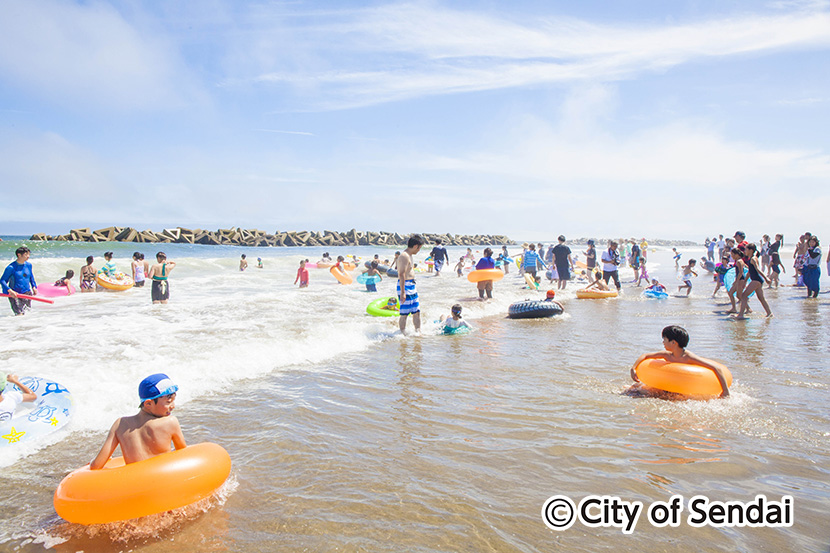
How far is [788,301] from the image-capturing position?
13523mm

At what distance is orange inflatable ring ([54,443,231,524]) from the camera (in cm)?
294

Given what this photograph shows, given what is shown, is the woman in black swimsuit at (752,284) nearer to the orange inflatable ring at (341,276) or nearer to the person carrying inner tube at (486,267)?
the person carrying inner tube at (486,267)

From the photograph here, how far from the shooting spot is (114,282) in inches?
593

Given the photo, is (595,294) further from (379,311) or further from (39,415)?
(39,415)

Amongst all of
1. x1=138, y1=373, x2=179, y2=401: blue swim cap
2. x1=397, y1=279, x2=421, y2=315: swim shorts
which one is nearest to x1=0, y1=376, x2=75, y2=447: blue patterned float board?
x1=138, y1=373, x2=179, y2=401: blue swim cap

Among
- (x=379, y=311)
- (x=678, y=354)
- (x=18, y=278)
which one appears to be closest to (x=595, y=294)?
(x=379, y=311)

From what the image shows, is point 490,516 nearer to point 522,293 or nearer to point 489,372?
point 489,372

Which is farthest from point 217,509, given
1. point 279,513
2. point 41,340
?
point 41,340

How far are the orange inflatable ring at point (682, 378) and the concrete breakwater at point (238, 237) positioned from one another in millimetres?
51884

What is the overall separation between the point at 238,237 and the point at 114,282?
41.4 meters

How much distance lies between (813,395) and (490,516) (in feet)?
13.7

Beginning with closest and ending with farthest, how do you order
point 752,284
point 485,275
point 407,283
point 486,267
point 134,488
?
1. point 134,488
2. point 407,283
3. point 752,284
4. point 485,275
5. point 486,267

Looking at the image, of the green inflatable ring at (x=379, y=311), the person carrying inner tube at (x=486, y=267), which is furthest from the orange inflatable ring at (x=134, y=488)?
the person carrying inner tube at (x=486, y=267)

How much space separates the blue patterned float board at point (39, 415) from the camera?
407 cm
